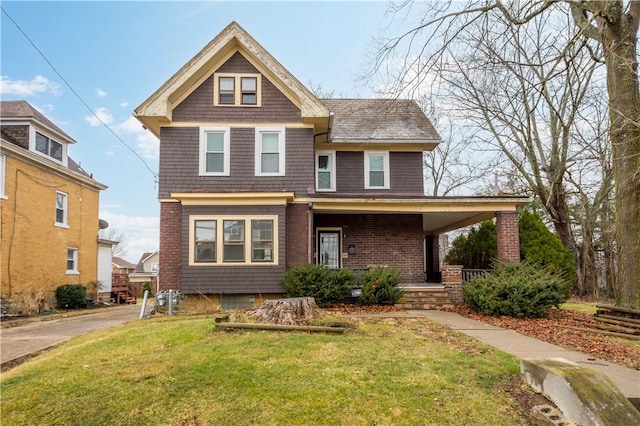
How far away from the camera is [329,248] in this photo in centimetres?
1551

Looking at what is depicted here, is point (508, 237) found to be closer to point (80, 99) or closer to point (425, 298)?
point (425, 298)

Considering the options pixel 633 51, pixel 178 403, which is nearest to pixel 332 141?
pixel 633 51

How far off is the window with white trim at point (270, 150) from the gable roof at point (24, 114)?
34.9 ft

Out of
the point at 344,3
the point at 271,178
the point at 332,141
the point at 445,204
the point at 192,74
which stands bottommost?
the point at 445,204

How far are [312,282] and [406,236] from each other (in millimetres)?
5176

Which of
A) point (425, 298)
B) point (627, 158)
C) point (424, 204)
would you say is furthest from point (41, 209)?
point (627, 158)

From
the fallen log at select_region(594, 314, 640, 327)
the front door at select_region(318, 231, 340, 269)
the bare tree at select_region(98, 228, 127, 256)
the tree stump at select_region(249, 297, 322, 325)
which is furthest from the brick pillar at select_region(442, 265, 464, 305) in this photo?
the bare tree at select_region(98, 228, 127, 256)

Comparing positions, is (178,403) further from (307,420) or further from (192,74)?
(192,74)

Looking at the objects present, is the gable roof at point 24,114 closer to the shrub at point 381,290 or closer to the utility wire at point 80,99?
the utility wire at point 80,99

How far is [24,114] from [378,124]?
14.9 meters

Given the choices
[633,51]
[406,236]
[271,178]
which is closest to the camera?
[633,51]

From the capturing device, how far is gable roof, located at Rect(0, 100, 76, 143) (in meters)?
16.8

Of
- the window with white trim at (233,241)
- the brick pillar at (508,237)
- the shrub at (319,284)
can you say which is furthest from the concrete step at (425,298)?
the window with white trim at (233,241)

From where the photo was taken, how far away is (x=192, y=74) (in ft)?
43.1
